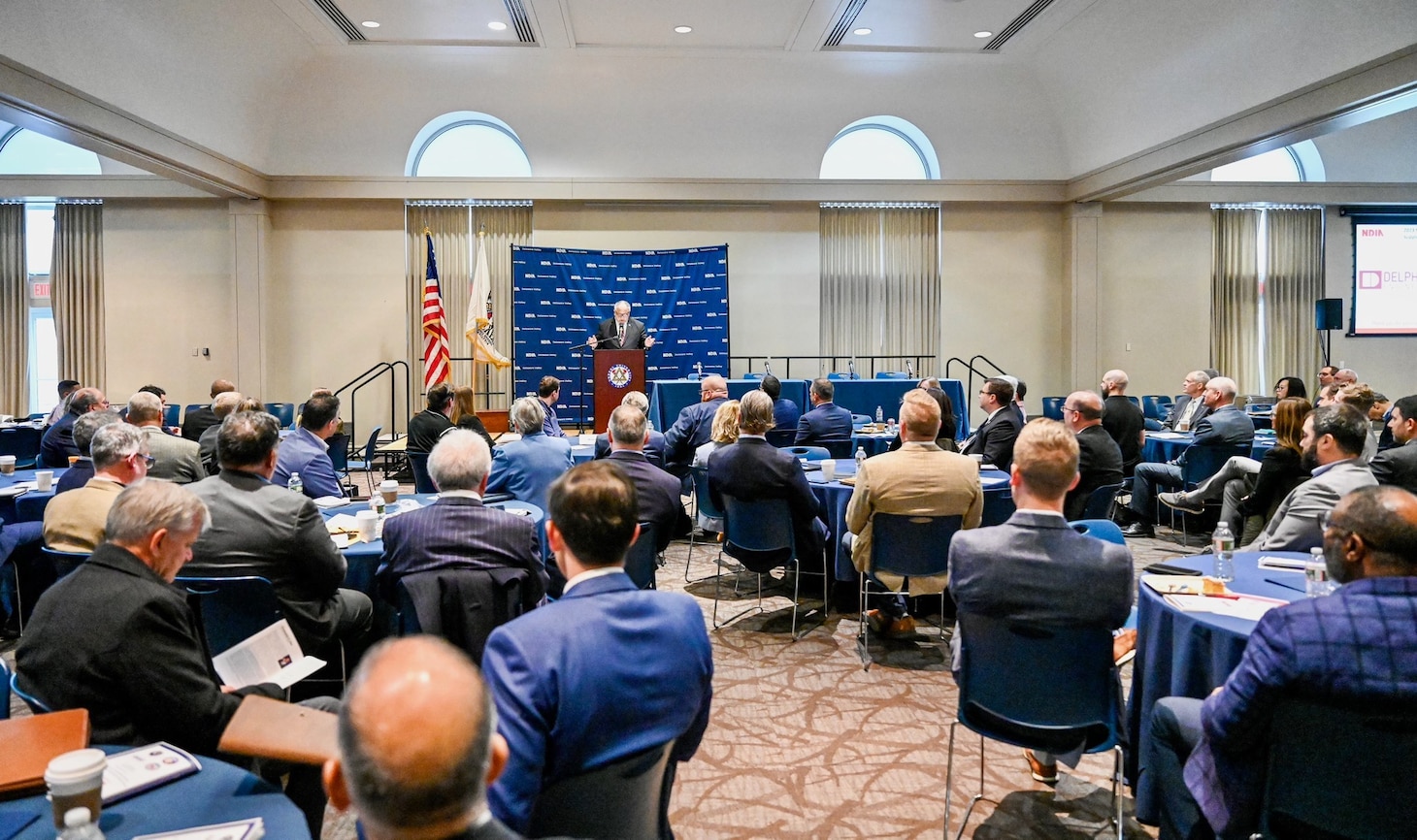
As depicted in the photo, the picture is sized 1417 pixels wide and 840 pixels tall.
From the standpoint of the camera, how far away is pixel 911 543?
392 cm

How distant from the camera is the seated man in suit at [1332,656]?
1.68 meters

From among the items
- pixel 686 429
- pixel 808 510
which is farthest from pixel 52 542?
pixel 686 429

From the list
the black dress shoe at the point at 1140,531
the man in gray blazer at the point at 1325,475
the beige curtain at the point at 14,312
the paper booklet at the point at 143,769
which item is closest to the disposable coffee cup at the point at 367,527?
the paper booklet at the point at 143,769

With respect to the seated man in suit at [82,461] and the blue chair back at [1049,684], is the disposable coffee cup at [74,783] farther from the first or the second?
the seated man in suit at [82,461]

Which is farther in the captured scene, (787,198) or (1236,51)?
(787,198)

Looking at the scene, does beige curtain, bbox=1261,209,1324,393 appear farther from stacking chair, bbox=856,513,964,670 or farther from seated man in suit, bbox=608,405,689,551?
seated man in suit, bbox=608,405,689,551

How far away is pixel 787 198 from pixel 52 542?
10.5 m

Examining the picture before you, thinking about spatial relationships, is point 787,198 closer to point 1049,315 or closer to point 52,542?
point 1049,315

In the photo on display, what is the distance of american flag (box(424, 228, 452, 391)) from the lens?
11.4m

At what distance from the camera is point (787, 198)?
12.4 meters

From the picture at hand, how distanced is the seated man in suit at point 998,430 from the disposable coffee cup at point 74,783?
5392 mm

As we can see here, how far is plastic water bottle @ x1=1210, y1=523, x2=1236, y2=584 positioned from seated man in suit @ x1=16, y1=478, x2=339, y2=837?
9.86 ft

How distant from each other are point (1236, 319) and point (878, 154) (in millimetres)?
6123

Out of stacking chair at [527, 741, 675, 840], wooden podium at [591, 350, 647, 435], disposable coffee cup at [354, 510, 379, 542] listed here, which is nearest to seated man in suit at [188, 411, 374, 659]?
disposable coffee cup at [354, 510, 379, 542]
